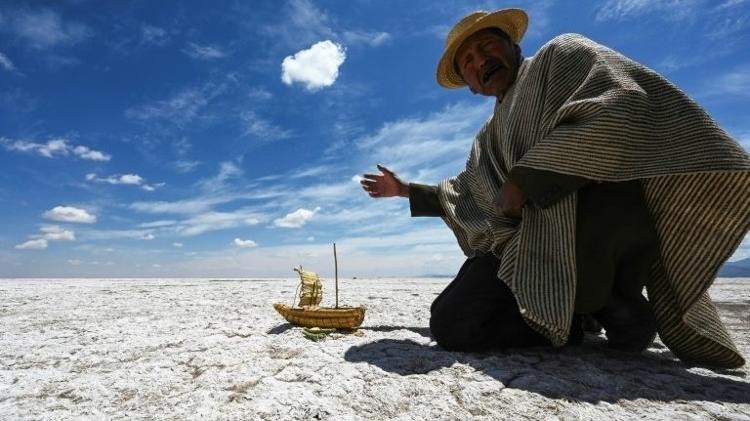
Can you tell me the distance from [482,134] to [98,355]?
283 centimetres

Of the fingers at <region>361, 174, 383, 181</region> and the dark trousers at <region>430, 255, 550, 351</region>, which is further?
the fingers at <region>361, 174, 383, 181</region>

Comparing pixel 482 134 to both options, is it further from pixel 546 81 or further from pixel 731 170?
pixel 731 170

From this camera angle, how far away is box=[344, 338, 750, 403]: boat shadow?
5.57 ft

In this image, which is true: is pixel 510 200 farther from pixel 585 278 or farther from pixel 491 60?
pixel 491 60

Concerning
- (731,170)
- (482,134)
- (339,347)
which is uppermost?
(482,134)

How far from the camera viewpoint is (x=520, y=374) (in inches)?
74.3

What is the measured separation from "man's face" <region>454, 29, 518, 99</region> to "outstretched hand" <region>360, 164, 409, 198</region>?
3.01 feet

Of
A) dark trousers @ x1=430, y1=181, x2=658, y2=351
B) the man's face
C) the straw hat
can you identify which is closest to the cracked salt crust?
dark trousers @ x1=430, y1=181, x2=658, y2=351

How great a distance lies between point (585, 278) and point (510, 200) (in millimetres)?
518

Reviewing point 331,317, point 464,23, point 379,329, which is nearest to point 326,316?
point 331,317

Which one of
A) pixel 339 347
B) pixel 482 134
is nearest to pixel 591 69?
pixel 482 134

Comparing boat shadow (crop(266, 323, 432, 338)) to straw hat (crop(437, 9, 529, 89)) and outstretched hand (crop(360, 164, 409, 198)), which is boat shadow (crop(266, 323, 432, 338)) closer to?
outstretched hand (crop(360, 164, 409, 198))

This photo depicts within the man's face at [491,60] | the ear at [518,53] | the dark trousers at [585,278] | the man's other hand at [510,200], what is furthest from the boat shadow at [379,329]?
the ear at [518,53]

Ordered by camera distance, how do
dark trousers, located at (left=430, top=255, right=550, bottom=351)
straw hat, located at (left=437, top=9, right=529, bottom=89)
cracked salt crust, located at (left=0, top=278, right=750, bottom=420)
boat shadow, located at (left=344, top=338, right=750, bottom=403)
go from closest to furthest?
cracked salt crust, located at (left=0, top=278, right=750, bottom=420) < boat shadow, located at (left=344, top=338, right=750, bottom=403) < dark trousers, located at (left=430, top=255, right=550, bottom=351) < straw hat, located at (left=437, top=9, right=529, bottom=89)
